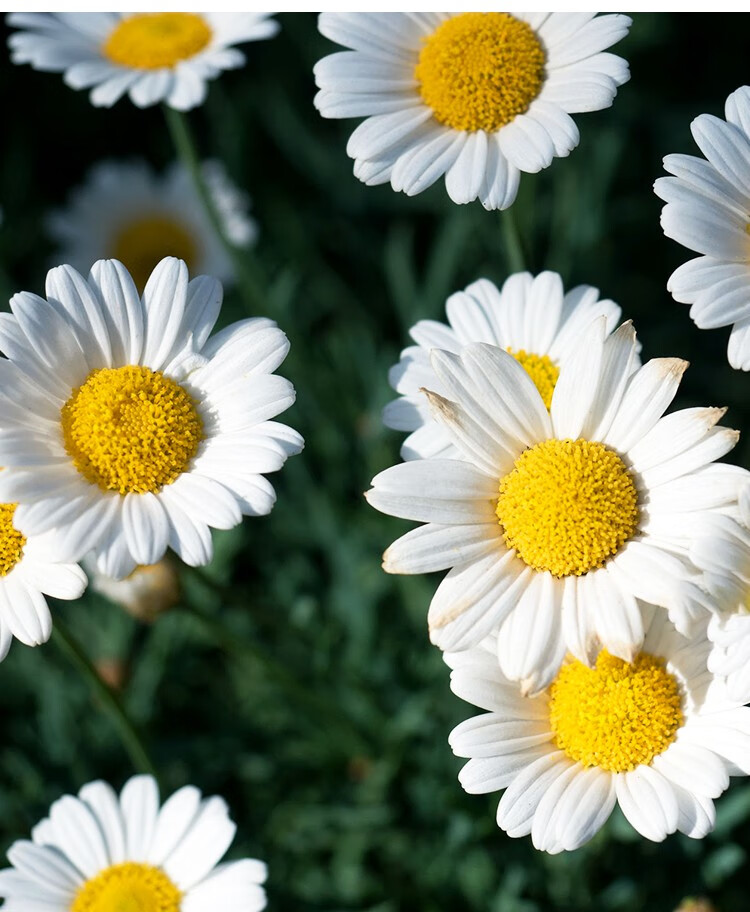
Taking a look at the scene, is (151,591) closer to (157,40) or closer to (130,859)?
(130,859)

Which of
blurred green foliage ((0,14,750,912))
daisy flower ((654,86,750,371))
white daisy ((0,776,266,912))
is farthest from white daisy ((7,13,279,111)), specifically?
white daisy ((0,776,266,912))

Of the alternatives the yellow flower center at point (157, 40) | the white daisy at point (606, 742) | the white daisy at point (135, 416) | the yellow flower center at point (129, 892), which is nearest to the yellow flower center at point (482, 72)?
the white daisy at point (135, 416)

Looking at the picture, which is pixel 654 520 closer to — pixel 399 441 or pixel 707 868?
pixel 707 868

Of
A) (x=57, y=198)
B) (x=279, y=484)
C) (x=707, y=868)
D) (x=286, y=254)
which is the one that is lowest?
(x=707, y=868)

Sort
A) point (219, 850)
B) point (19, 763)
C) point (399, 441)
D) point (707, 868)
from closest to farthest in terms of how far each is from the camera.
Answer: point (219, 850) < point (707, 868) < point (19, 763) < point (399, 441)

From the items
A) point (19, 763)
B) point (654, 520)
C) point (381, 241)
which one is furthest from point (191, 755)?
point (381, 241)

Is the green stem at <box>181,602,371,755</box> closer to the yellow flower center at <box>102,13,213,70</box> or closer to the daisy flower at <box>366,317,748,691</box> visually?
the daisy flower at <box>366,317,748,691</box>
